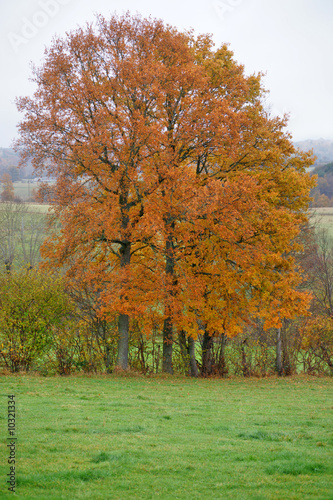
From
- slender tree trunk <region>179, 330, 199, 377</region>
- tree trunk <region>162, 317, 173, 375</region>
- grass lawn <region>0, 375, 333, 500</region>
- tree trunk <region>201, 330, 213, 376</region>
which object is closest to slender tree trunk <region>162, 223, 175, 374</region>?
tree trunk <region>162, 317, 173, 375</region>

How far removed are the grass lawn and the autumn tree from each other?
537 centimetres

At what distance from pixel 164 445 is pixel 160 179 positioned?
41.8 feet

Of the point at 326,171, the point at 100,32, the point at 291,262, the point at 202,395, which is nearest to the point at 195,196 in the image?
the point at 291,262

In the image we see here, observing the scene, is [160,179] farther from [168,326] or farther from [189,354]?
[189,354]

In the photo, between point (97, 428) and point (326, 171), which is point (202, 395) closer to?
point (97, 428)

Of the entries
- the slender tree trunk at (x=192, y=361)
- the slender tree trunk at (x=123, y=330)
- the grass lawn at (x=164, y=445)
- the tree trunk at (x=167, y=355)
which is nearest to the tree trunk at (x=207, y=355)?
the slender tree trunk at (x=192, y=361)

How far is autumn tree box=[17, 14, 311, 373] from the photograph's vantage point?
17.5 m

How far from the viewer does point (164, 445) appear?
7.79 m

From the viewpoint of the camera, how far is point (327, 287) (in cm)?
2716

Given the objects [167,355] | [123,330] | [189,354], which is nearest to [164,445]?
[123,330]

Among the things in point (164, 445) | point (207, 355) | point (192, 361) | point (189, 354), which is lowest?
point (192, 361)

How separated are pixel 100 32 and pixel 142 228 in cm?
881

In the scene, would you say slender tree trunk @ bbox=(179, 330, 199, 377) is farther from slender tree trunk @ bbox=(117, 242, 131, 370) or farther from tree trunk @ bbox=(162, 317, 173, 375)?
slender tree trunk @ bbox=(117, 242, 131, 370)

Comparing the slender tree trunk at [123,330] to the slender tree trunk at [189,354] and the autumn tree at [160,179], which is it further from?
the slender tree trunk at [189,354]
